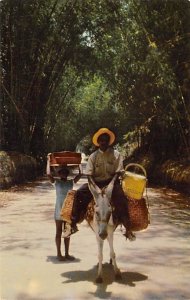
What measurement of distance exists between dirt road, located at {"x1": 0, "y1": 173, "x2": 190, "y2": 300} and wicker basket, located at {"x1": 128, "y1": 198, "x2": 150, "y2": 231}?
22.1 inches

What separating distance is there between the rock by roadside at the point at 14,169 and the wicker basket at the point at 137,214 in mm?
12886

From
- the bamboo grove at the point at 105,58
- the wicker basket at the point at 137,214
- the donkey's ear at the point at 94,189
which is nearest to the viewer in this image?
the donkey's ear at the point at 94,189

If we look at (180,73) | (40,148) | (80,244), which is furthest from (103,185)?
(40,148)

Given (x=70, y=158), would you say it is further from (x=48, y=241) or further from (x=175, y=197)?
(x=175, y=197)

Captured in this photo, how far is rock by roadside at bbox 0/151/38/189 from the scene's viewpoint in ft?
61.9

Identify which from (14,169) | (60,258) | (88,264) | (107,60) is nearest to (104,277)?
(88,264)

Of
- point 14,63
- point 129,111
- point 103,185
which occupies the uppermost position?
point 14,63

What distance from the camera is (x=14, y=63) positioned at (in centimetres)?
2194

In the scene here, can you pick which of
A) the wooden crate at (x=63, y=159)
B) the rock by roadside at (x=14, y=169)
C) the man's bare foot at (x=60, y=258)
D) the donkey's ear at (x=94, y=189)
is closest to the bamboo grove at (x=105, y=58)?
the rock by roadside at (x=14, y=169)

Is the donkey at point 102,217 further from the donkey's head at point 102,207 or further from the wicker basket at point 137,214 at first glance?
the wicker basket at point 137,214

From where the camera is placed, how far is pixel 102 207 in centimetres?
561

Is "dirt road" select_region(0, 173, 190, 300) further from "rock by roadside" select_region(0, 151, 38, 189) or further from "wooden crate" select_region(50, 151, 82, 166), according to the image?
"rock by roadside" select_region(0, 151, 38, 189)

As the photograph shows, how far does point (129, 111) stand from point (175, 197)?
9.85 metres

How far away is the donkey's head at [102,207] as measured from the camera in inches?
219
